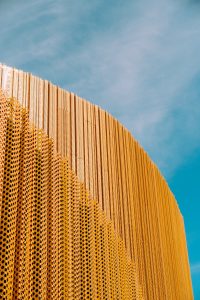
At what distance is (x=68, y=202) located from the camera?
277 inches

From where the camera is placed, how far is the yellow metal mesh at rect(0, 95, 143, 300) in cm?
580

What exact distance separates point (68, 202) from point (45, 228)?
775 mm

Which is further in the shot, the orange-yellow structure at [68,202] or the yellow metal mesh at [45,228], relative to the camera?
the orange-yellow structure at [68,202]

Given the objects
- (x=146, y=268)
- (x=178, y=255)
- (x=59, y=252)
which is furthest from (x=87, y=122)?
(x=178, y=255)

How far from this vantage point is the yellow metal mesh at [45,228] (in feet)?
19.0

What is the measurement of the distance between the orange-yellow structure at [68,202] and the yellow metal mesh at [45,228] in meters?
0.01

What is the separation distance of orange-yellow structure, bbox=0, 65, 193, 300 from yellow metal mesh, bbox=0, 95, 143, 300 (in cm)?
1

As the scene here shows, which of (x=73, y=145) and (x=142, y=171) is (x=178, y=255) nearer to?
(x=142, y=171)

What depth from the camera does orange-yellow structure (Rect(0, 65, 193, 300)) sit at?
19.6ft

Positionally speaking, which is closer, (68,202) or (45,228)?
(45,228)

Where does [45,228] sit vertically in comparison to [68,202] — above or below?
below

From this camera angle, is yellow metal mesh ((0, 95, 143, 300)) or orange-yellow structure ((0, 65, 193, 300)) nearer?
yellow metal mesh ((0, 95, 143, 300))

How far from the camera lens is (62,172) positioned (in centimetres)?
712

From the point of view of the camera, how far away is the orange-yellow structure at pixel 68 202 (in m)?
5.98
